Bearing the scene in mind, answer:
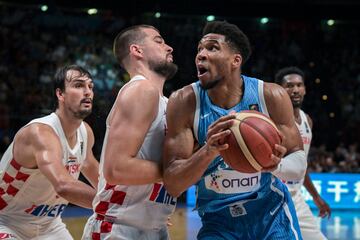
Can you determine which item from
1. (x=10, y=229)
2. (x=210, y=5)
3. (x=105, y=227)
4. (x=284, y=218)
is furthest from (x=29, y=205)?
(x=210, y=5)

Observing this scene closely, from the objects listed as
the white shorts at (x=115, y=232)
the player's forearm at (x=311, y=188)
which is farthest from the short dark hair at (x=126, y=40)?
the player's forearm at (x=311, y=188)

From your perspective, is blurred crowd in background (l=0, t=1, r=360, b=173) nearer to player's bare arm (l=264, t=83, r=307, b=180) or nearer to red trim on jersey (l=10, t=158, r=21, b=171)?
red trim on jersey (l=10, t=158, r=21, b=171)

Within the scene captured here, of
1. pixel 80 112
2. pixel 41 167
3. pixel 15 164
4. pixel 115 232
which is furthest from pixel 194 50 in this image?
pixel 115 232

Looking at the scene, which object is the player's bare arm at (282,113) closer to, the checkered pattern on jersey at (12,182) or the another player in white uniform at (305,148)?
the checkered pattern on jersey at (12,182)

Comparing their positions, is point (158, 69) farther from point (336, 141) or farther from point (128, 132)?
point (336, 141)

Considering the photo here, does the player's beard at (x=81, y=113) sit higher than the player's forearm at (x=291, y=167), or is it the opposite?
the player's beard at (x=81, y=113)

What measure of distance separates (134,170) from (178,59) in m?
→ 12.6

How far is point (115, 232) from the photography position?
3.11 m

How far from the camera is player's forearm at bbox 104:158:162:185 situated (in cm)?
294

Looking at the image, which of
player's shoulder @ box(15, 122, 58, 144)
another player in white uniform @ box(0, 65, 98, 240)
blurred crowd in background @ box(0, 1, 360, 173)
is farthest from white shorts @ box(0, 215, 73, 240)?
blurred crowd in background @ box(0, 1, 360, 173)

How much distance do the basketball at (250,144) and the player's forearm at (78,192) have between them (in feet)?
3.36

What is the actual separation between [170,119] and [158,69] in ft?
1.48

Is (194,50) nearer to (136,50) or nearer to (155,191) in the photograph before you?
(136,50)

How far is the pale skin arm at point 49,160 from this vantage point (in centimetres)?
359
